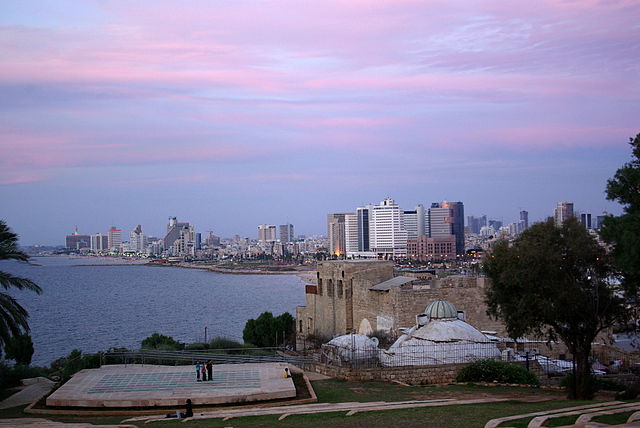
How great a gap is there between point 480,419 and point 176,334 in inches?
1755

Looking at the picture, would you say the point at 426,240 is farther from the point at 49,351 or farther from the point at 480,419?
the point at 480,419

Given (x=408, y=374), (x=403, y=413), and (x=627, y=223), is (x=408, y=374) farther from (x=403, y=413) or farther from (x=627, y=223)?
(x=627, y=223)

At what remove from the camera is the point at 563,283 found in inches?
581

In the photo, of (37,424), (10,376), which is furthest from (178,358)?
(37,424)

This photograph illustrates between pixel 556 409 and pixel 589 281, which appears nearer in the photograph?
pixel 556 409

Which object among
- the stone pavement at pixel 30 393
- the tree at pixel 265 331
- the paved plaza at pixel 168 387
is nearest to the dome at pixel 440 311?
the paved plaza at pixel 168 387

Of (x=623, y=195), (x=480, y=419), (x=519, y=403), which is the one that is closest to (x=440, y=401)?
(x=519, y=403)

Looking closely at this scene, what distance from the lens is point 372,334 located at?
2736cm

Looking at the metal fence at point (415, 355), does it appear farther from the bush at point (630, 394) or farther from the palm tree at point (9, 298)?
the palm tree at point (9, 298)

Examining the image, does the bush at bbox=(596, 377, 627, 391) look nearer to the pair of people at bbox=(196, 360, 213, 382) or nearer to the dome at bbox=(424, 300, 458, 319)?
the dome at bbox=(424, 300, 458, 319)

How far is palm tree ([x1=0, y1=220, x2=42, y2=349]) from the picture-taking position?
53.9 ft

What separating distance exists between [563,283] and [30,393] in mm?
13724

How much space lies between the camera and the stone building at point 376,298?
26.8 metres

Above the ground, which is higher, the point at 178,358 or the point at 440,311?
the point at 440,311
